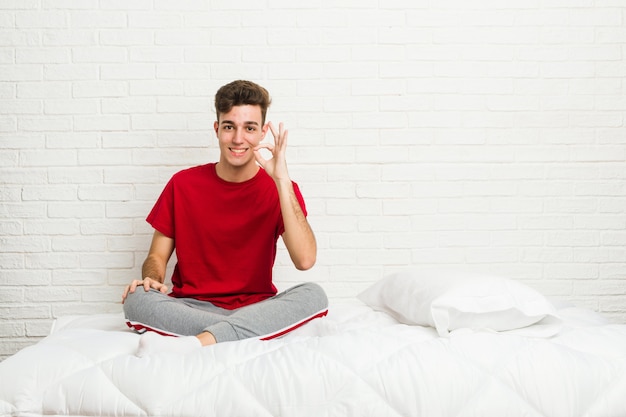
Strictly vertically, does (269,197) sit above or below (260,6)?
below

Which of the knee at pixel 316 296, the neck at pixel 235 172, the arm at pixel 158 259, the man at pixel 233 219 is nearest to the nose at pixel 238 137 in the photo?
the man at pixel 233 219

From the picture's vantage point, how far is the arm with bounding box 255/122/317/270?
2.45 metres

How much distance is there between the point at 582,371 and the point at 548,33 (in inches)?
76.5

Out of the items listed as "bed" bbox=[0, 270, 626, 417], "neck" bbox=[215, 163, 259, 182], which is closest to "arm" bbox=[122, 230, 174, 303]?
"neck" bbox=[215, 163, 259, 182]

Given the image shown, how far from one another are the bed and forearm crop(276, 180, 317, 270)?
650 mm

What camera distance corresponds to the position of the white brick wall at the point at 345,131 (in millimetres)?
3105

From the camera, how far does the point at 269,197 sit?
267 cm

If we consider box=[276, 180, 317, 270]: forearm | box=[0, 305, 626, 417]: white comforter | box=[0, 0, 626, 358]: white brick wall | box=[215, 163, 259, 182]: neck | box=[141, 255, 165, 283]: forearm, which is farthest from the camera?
box=[0, 0, 626, 358]: white brick wall

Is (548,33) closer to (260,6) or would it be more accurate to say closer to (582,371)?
(260,6)

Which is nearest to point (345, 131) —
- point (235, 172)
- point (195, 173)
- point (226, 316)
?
point (235, 172)

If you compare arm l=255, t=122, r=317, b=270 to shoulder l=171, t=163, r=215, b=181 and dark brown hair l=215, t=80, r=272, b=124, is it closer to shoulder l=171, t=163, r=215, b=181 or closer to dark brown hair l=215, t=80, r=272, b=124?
dark brown hair l=215, t=80, r=272, b=124

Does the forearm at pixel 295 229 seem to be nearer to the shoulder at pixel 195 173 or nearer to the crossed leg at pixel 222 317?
the crossed leg at pixel 222 317

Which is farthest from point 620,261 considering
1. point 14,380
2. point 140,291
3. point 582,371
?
point 14,380

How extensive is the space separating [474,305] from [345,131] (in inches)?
54.0
